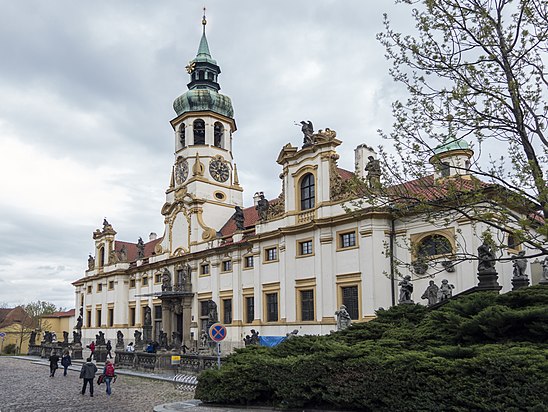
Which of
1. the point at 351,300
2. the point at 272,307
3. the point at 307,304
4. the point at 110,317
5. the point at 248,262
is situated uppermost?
the point at 248,262

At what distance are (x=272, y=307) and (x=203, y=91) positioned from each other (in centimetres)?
2235

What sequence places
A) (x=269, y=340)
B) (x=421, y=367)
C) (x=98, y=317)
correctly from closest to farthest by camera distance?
(x=421, y=367)
(x=269, y=340)
(x=98, y=317)

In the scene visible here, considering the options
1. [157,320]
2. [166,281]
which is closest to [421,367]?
[166,281]

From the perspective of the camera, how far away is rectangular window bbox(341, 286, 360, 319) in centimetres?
2911

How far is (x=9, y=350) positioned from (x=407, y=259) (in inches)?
2146

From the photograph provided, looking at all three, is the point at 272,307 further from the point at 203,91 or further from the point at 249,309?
the point at 203,91

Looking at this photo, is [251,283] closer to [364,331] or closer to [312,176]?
[312,176]

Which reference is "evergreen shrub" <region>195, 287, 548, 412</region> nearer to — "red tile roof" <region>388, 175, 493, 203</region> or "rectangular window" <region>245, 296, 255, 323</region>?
"red tile roof" <region>388, 175, 493, 203</region>

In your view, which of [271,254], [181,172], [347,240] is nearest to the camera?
[347,240]

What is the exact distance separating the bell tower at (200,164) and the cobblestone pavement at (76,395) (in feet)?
65.2

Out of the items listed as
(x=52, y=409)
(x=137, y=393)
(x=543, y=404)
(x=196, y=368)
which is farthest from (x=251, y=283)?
(x=543, y=404)

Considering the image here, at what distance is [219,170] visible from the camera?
156 ft

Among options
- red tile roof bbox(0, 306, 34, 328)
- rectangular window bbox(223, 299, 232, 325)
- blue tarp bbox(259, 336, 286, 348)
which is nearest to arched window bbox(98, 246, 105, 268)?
red tile roof bbox(0, 306, 34, 328)

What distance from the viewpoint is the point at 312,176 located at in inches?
1291
